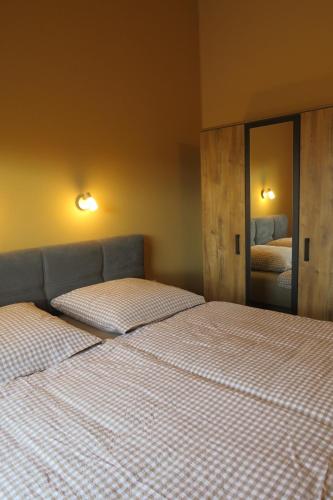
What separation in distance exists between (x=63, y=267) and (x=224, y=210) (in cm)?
136

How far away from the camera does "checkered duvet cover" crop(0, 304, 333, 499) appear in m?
0.90

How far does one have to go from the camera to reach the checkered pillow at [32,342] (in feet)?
4.91

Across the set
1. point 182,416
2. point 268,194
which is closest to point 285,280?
point 268,194

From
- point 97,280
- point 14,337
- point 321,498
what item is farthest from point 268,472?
point 97,280

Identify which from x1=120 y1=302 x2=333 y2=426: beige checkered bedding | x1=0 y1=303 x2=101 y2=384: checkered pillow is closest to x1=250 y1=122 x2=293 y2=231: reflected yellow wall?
x1=120 y1=302 x2=333 y2=426: beige checkered bedding

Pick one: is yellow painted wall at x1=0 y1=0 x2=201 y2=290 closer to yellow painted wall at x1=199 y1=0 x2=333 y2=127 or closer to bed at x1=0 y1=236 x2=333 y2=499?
yellow painted wall at x1=199 y1=0 x2=333 y2=127

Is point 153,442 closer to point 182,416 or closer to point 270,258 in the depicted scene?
point 182,416

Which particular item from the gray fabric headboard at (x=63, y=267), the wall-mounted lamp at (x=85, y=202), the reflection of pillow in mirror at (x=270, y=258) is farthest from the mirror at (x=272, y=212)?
the wall-mounted lamp at (x=85, y=202)

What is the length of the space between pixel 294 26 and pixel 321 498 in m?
3.18

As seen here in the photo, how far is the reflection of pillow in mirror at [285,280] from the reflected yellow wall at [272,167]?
42 cm

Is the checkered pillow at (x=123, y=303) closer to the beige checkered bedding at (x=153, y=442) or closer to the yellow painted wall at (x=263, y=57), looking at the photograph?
the beige checkered bedding at (x=153, y=442)

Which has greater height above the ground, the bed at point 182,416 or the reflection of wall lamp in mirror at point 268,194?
the reflection of wall lamp in mirror at point 268,194

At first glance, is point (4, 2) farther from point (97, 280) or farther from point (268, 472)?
point (268, 472)

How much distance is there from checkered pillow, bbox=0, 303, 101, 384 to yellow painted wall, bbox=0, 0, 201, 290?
0.63 metres
